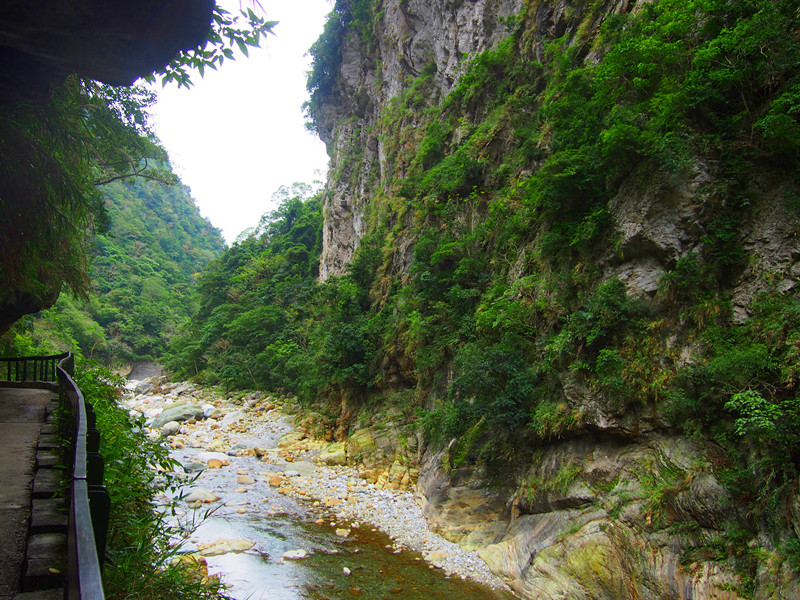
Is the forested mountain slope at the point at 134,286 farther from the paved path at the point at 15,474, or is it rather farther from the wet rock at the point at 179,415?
the paved path at the point at 15,474

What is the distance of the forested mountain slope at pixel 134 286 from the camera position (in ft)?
107

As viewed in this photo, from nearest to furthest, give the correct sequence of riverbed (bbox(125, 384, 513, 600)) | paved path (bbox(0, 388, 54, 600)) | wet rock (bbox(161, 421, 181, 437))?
1. paved path (bbox(0, 388, 54, 600))
2. riverbed (bbox(125, 384, 513, 600))
3. wet rock (bbox(161, 421, 181, 437))

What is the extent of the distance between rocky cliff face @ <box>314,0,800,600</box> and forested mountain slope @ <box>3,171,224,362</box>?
1969 cm

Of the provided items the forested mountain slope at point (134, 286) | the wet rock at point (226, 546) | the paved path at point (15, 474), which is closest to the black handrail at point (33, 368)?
the paved path at point (15, 474)

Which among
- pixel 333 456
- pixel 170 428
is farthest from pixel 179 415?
pixel 333 456

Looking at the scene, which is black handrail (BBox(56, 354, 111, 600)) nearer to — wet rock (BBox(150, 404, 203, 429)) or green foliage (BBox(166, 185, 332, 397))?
green foliage (BBox(166, 185, 332, 397))

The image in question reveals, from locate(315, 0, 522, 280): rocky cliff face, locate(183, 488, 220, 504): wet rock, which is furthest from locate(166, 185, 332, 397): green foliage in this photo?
locate(183, 488, 220, 504): wet rock

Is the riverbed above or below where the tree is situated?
below

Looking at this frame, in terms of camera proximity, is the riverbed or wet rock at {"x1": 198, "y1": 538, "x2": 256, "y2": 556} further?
wet rock at {"x1": 198, "y1": 538, "x2": 256, "y2": 556}

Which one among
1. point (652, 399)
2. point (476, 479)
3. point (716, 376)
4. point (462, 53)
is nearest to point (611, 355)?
point (652, 399)

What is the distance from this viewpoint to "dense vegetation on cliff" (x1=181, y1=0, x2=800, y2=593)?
5750 mm

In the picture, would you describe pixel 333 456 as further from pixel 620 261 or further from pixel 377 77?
pixel 377 77

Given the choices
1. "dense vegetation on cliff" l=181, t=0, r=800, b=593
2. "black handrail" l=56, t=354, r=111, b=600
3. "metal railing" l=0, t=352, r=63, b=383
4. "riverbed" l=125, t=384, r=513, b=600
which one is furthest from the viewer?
"metal railing" l=0, t=352, r=63, b=383

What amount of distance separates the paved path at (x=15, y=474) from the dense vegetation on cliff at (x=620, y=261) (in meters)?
6.69
